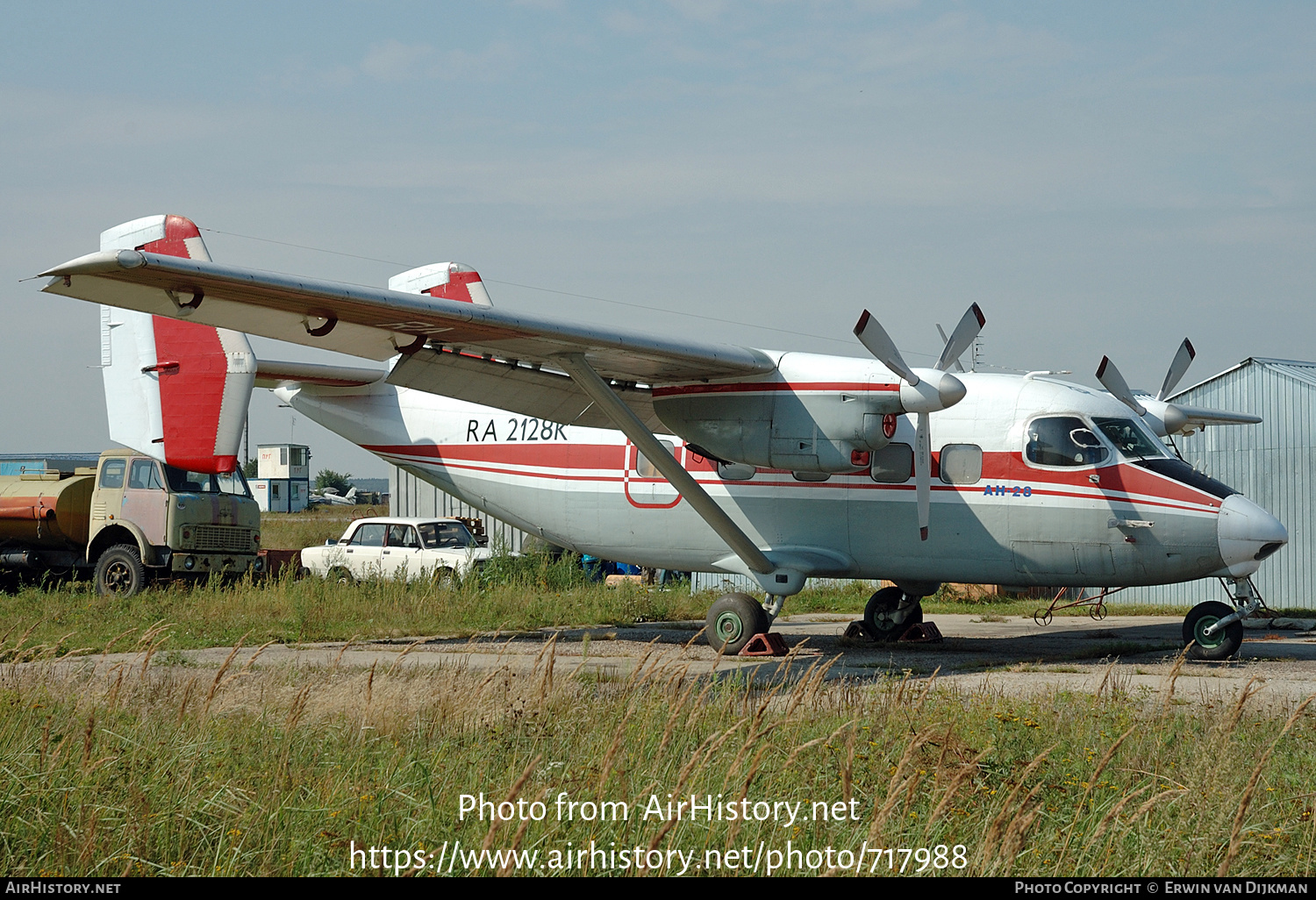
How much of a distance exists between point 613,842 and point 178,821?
6.34 ft

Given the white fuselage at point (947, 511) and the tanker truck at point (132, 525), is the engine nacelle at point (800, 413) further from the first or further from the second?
the tanker truck at point (132, 525)

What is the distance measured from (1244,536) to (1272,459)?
1301 cm

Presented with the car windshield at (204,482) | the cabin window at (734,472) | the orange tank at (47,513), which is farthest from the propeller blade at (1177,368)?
the orange tank at (47,513)

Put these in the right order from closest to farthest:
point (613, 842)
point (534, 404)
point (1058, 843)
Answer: point (613, 842), point (1058, 843), point (534, 404)

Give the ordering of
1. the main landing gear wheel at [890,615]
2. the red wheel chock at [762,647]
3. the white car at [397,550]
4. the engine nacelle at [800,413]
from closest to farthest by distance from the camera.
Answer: the engine nacelle at [800,413] < the red wheel chock at [762,647] < the main landing gear wheel at [890,615] < the white car at [397,550]

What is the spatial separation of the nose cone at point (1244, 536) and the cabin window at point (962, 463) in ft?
8.91

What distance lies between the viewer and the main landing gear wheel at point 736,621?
1305 centimetres

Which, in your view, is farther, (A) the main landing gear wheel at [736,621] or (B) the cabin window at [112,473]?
(B) the cabin window at [112,473]

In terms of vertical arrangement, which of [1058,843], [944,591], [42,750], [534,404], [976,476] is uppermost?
[534,404]

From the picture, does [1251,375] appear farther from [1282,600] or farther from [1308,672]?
[1308,672]

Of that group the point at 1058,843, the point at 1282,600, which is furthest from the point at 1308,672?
the point at 1282,600

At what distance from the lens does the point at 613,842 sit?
4.52 meters

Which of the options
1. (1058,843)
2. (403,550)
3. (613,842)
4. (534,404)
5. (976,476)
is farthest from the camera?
(403,550)

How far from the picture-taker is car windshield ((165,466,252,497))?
19.5 m
